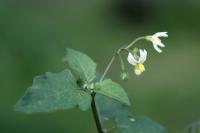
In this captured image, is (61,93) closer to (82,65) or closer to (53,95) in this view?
(53,95)

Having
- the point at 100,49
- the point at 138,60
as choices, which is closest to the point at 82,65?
the point at 138,60

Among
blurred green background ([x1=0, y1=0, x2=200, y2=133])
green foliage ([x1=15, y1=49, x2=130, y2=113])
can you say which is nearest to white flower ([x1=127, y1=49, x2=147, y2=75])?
green foliage ([x1=15, y1=49, x2=130, y2=113])

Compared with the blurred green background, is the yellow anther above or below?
below

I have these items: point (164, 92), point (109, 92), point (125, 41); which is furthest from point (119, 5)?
point (109, 92)

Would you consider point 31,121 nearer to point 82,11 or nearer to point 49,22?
point 49,22

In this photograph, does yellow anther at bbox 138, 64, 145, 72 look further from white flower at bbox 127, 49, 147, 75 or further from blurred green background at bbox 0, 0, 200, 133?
blurred green background at bbox 0, 0, 200, 133
